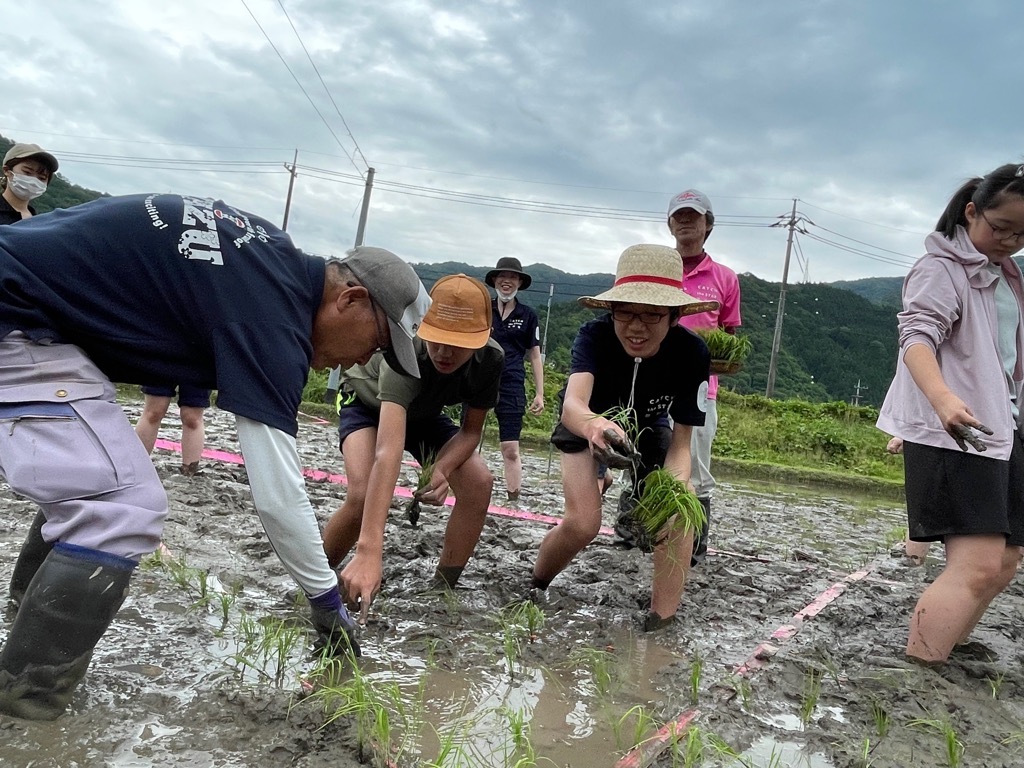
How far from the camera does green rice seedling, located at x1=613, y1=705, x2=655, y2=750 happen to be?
209cm

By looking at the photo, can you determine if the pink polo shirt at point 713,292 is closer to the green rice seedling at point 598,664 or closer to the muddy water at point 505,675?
the muddy water at point 505,675

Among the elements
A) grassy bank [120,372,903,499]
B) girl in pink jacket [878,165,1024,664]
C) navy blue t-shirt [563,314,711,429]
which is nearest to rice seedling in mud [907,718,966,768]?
girl in pink jacket [878,165,1024,664]

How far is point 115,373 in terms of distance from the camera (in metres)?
2.22

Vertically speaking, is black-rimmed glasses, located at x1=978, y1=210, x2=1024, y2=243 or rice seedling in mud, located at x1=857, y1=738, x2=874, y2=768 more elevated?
black-rimmed glasses, located at x1=978, y1=210, x2=1024, y2=243

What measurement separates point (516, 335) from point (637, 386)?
2.82 m

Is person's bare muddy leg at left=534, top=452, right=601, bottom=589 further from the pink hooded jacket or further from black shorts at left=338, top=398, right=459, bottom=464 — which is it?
the pink hooded jacket

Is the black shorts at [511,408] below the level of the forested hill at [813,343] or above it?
below

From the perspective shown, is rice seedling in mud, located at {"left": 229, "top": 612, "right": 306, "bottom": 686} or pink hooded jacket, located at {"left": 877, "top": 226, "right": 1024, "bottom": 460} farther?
pink hooded jacket, located at {"left": 877, "top": 226, "right": 1024, "bottom": 460}

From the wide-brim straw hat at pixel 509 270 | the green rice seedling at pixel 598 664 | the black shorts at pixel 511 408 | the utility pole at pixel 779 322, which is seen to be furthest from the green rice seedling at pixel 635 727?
the utility pole at pixel 779 322

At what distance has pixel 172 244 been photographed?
Answer: 2.10m

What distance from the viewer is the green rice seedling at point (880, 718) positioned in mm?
2268

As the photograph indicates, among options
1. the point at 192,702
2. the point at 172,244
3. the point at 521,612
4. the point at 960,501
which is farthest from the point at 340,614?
the point at 960,501

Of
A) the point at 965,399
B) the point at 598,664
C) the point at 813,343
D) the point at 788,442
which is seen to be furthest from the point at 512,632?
the point at 813,343

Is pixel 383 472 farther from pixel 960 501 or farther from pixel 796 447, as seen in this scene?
pixel 796 447
